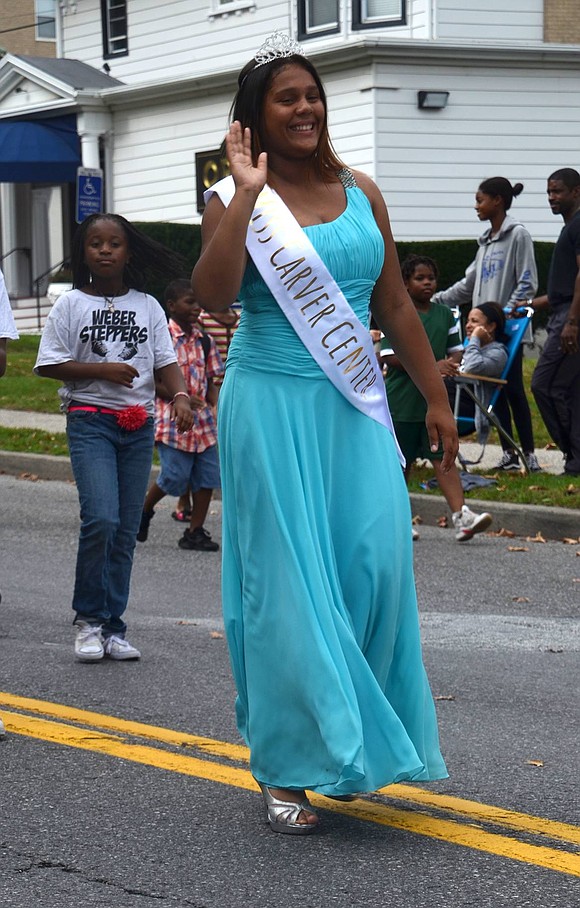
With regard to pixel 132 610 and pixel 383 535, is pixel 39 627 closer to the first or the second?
pixel 132 610

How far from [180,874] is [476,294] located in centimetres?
958

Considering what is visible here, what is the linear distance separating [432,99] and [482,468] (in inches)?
476

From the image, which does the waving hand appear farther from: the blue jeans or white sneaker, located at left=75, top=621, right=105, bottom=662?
white sneaker, located at left=75, top=621, right=105, bottom=662

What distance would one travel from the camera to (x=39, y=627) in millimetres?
7602

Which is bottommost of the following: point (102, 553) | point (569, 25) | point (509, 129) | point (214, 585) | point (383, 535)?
point (214, 585)

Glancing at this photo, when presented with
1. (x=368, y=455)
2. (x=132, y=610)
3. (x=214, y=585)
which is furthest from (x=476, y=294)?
(x=368, y=455)

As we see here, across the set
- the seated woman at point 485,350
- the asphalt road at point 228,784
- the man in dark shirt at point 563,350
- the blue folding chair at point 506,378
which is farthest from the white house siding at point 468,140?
the asphalt road at point 228,784

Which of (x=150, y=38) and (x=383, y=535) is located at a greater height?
(x=150, y=38)

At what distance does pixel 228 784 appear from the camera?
4797mm

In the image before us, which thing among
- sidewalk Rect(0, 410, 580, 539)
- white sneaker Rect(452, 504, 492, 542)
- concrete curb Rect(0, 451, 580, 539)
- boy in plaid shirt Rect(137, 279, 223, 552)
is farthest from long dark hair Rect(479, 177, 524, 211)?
white sneaker Rect(452, 504, 492, 542)

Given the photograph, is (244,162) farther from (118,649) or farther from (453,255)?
(453,255)

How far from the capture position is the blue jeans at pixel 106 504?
6.68 meters

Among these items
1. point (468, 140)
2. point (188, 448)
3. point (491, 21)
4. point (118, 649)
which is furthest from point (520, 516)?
point (491, 21)

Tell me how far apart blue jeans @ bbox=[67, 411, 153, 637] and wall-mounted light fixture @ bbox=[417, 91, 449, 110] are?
58.6ft
